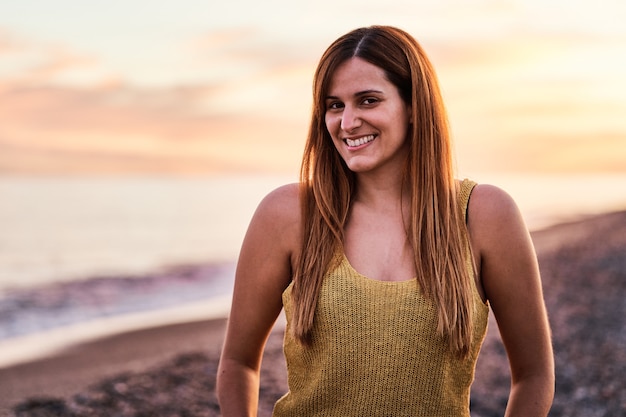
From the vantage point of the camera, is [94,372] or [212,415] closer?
[212,415]

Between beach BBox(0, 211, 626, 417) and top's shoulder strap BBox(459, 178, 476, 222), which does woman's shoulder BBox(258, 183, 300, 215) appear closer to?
top's shoulder strap BBox(459, 178, 476, 222)

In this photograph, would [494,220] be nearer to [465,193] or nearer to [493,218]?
[493,218]

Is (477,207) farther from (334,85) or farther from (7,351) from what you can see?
(7,351)

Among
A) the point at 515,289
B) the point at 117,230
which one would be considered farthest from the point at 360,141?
the point at 117,230

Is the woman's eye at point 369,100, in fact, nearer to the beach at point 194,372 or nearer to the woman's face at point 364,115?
the woman's face at point 364,115

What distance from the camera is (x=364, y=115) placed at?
2576 mm

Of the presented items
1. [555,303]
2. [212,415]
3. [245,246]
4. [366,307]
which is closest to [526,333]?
[366,307]

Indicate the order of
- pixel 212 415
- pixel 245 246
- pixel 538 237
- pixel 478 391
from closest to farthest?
pixel 245 246 < pixel 212 415 < pixel 478 391 < pixel 538 237

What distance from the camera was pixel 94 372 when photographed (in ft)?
23.9

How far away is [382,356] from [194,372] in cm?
492

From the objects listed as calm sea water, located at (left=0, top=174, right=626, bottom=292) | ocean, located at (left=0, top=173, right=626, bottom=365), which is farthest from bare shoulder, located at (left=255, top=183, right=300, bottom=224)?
calm sea water, located at (left=0, top=174, right=626, bottom=292)

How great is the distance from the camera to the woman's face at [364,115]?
2.58 m

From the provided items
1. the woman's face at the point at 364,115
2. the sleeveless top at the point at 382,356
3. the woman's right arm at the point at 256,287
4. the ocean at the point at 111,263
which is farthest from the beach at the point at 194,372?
the woman's face at the point at 364,115

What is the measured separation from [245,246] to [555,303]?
26.4ft
